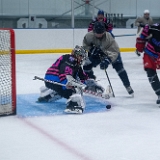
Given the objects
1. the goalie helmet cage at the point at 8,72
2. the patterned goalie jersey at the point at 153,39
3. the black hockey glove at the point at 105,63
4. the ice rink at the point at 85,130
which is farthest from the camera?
the black hockey glove at the point at 105,63

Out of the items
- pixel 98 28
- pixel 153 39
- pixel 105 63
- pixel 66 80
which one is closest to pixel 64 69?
pixel 66 80

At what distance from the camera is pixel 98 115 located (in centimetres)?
405

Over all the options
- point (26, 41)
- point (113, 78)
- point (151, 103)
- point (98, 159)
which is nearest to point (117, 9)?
point (26, 41)

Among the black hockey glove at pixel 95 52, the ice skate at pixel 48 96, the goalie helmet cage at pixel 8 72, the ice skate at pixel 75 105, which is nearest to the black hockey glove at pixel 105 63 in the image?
the black hockey glove at pixel 95 52

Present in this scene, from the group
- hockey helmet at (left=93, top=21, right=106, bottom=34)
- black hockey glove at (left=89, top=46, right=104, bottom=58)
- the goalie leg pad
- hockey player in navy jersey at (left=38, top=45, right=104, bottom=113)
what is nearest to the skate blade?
hockey player in navy jersey at (left=38, top=45, right=104, bottom=113)

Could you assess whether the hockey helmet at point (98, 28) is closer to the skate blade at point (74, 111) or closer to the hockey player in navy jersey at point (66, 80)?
the hockey player in navy jersey at point (66, 80)

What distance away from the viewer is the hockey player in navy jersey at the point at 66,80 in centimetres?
410

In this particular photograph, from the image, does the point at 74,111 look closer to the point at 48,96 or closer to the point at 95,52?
the point at 48,96

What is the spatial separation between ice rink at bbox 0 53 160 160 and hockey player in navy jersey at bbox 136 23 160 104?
37 centimetres

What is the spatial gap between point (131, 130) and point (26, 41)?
23.3 feet

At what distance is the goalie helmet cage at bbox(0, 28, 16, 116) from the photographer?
12.9ft

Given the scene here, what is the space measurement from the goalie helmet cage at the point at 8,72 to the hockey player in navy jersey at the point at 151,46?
1243 mm

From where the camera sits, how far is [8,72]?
13.3 feet

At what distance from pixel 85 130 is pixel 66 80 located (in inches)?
29.9
